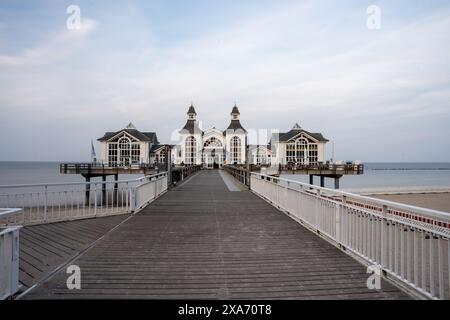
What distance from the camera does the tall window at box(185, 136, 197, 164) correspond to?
76875 mm

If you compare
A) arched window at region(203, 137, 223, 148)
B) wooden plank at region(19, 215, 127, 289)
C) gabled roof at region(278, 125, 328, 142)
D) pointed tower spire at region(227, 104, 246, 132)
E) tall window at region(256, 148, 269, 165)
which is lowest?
wooden plank at region(19, 215, 127, 289)

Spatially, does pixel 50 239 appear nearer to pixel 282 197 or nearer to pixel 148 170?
pixel 282 197

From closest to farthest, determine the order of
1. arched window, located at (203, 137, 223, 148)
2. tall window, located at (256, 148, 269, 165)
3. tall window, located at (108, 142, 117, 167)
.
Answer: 1. tall window, located at (108, 142, 117, 167)
2. tall window, located at (256, 148, 269, 165)
3. arched window, located at (203, 137, 223, 148)

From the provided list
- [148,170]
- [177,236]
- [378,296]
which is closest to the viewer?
[378,296]

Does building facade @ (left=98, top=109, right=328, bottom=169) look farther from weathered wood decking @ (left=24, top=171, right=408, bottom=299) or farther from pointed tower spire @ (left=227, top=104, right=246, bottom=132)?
weathered wood decking @ (left=24, top=171, right=408, bottom=299)

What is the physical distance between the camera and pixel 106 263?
509cm

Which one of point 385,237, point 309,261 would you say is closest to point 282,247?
point 309,261

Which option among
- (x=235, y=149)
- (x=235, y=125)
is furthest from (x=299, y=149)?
(x=235, y=125)

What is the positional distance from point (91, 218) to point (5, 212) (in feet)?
17.3

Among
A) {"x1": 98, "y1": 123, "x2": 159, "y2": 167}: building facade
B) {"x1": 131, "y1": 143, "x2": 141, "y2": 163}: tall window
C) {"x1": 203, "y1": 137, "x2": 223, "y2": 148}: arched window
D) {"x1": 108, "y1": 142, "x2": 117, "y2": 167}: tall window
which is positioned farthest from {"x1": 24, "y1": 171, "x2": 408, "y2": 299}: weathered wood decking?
{"x1": 203, "y1": 137, "x2": 223, "y2": 148}: arched window

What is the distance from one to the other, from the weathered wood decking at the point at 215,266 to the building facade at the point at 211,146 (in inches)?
2717

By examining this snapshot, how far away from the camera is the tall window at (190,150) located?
76875mm

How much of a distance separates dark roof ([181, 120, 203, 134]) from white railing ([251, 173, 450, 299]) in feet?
233
